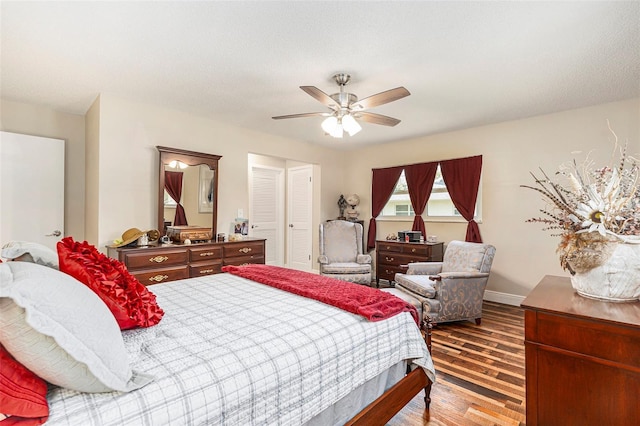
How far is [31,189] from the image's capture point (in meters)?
3.43

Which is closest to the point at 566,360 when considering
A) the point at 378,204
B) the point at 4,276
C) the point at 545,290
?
the point at 545,290

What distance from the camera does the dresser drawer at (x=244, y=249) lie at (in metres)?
3.83

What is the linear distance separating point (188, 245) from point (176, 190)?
756mm

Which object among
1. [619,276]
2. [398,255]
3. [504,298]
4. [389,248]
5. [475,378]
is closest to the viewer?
[619,276]

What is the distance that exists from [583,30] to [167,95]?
12.0 ft

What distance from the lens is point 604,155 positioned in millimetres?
3566

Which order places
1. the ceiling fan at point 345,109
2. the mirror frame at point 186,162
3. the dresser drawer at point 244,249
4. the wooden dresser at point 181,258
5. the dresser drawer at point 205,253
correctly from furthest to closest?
1. the dresser drawer at point 244,249
2. the mirror frame at point 186,162
3. the dresser drawer at point 205,253
4. the wooden dresser at point 181,258
5. the ceiling fan at point 345,109

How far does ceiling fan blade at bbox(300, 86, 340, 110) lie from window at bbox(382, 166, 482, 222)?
2.76 m

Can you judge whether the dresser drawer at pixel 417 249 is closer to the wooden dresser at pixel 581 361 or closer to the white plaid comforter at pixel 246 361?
the white plaid comforter at pixel 246 361

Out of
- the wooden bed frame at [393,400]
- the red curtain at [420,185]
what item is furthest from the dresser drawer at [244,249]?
the wooden bed frame at [393,400]

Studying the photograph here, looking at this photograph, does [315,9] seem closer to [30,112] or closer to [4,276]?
[4,276]

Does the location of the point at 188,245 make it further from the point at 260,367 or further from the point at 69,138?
the point at 260,367

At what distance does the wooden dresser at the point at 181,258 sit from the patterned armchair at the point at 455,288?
1.92m

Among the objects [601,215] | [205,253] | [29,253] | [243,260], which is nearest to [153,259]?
[205,253]
